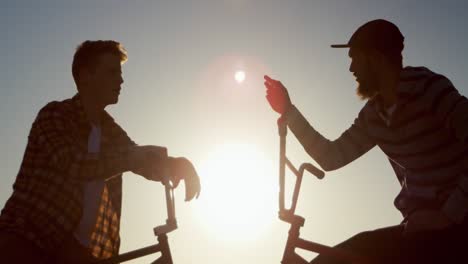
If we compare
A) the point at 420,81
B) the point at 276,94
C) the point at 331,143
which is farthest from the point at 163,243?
the point at 420,81

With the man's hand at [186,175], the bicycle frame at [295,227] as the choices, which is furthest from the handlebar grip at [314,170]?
the man's hand at [186,175]

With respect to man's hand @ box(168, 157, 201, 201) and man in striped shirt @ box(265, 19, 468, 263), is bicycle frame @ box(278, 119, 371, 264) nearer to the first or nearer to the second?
man in striped shirt @ box(265, 19, 468, 263)

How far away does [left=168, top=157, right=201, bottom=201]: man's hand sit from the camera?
5.12m

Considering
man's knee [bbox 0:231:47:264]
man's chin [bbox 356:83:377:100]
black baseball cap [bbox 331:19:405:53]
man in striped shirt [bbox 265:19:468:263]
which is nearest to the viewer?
man in striped shirt [bbox 265:19:468:263]

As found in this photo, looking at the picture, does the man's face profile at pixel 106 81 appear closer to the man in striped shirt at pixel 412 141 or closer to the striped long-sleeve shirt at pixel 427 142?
the man in striped shirt at pixel 412 141

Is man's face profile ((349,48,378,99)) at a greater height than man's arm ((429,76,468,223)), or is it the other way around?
man's face profile ((349,48,378,99))

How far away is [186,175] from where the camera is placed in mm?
5180

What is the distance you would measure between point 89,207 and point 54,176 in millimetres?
496

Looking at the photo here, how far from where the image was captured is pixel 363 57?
4988 millimetres

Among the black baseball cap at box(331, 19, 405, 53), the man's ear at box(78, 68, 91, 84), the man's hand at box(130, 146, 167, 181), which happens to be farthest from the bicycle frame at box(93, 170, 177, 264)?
the black baseball cap at box(331, 19, 405, 53)

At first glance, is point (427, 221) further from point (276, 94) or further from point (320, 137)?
point (276, 94)

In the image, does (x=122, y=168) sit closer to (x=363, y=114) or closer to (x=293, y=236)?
(x=293, y=236)

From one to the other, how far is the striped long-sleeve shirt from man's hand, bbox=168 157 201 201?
1.57 meters

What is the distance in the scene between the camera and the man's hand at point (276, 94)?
17.3 ft
